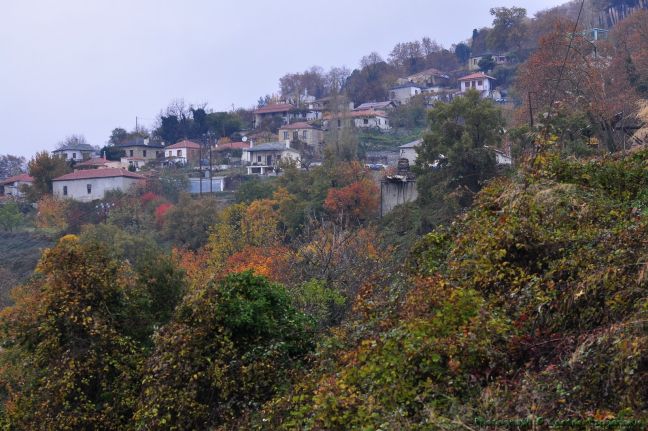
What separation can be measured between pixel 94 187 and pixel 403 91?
1335 inches

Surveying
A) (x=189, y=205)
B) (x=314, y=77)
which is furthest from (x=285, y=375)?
(x=314, y=77)

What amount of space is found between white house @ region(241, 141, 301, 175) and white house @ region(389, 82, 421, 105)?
18.9 meters

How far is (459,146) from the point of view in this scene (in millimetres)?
25172

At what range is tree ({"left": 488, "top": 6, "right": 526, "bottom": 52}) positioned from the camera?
7149 cm

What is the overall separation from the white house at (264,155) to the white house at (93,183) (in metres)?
8.51

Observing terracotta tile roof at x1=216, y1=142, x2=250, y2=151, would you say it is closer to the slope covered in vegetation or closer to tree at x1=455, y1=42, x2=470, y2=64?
tree at x1=455, y1=42, x2=470, y2=64

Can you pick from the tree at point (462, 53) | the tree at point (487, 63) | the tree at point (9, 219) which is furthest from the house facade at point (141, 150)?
the tree at point (462, 53)

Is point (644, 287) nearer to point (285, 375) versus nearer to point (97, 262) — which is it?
point (285, 375)

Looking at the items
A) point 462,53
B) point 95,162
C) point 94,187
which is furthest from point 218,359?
point 462,53

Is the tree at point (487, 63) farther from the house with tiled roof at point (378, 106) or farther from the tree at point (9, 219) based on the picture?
the tree at point (9, 219)

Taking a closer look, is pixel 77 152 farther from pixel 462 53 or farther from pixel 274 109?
pixel 462 53

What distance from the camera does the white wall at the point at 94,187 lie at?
48312mm

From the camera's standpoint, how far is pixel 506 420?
486 cm

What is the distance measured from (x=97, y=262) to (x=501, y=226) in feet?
14.8
